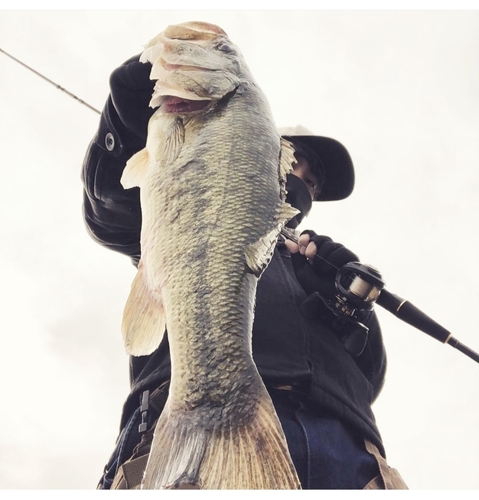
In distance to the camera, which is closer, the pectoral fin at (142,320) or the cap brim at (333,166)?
the pectoral fin at (142,320)

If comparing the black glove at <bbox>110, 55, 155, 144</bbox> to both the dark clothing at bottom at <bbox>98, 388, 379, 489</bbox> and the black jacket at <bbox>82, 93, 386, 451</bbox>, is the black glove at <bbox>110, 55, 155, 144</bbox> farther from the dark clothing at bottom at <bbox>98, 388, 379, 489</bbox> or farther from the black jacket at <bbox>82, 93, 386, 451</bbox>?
the dark clothing at bottom at <bbox>98, 388, 379, 489</bbox>

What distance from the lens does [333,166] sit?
10.9ft

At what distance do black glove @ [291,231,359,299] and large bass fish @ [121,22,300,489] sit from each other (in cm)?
40

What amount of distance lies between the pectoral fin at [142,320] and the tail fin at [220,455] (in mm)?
313

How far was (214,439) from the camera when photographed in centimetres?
144

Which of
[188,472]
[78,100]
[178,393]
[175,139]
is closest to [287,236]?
[175,139]

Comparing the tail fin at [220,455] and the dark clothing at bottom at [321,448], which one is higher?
the tail fin at [220,455]

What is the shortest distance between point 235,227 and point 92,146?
1299 millimetres

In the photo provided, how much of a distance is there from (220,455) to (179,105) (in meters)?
1.29

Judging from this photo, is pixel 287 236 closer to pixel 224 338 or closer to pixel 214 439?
pixel 224 338

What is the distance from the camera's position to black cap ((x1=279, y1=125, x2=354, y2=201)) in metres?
3.21

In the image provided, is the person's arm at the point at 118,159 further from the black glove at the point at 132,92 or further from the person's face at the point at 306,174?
the person's face at the point at 306,174

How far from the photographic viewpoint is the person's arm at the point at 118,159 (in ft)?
8.02

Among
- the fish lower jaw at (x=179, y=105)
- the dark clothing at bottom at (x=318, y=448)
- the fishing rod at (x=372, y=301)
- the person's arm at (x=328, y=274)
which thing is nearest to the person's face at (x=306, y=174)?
the person's arm at (x=328, y=274)
